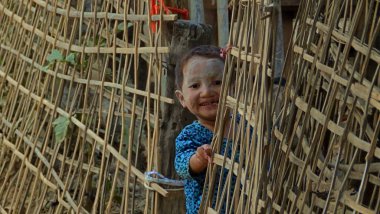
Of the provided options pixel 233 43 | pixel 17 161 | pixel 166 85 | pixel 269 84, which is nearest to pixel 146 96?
pixel 166 85

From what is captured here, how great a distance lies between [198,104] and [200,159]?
0.24 m

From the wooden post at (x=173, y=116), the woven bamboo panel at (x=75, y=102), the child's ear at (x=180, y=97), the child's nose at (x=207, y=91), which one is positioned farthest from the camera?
the woven bamboo panel at (x=75, y=102)

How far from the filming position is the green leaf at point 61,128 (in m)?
4.81

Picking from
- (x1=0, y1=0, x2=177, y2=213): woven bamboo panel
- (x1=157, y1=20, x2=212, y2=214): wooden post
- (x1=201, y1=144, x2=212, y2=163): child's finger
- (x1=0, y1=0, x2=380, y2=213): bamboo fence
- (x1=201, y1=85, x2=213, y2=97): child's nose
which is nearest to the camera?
(x1=0, y1=0, x2=380, y2=213): bamboo fence

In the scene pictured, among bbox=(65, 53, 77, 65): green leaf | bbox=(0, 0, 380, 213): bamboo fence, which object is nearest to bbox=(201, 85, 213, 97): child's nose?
bbox=(0, 0, 380, 213): bamboo fence

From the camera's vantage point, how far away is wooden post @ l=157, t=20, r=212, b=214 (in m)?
4.10

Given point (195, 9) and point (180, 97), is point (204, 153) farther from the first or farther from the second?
point (195, 9)

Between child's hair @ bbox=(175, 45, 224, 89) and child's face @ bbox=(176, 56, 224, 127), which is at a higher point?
child's hair @ bbox=(175, 45, 224, 89)

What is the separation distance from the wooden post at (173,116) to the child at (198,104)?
1.07 ft

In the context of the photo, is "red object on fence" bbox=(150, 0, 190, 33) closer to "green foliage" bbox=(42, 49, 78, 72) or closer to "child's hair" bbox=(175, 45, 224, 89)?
"child's hair" bbox=(175, 45, 224, 89)

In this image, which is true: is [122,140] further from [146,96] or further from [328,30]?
[328,30]

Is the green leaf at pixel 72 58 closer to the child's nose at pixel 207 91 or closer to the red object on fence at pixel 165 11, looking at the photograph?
the red object on fence at pixel 165 11

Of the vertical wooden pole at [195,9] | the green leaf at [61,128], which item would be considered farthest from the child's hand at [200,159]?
the green leaf at [61,128]

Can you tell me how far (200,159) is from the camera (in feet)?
11.6
